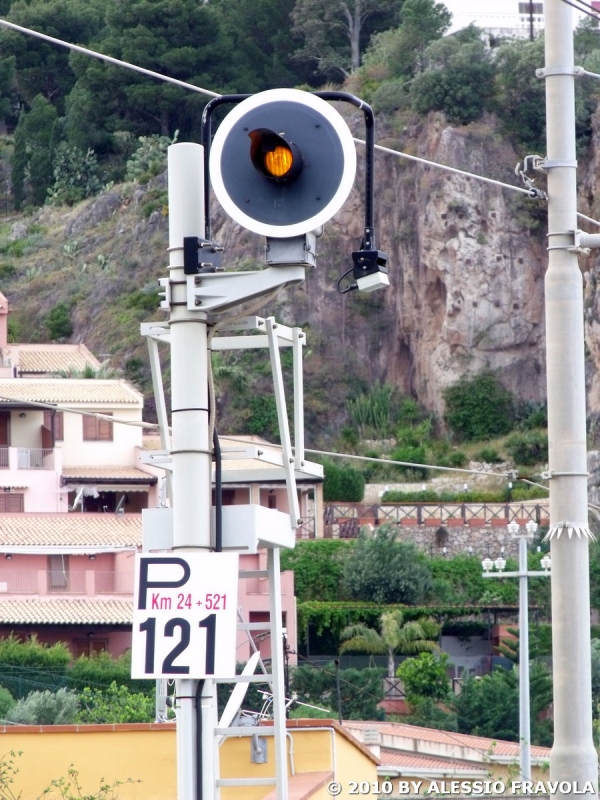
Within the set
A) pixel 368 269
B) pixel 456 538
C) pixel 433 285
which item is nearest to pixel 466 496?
pixel 456 538

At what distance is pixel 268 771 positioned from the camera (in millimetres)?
11930

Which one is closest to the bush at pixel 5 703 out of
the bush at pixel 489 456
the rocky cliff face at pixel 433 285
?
the bush at pixel 489 456

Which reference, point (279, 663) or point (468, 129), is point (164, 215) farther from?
point (279, 663)

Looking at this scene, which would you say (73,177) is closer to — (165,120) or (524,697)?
(165,120)

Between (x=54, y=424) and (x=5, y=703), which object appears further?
(x=54, y=424)

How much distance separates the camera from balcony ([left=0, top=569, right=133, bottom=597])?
42925 mm

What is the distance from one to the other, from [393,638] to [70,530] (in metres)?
8.34

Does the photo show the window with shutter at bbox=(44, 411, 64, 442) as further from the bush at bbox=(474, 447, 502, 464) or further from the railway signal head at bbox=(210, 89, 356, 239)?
the railway signal head at bbox=(210, 89, 356, 239)

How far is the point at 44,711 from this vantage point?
26516 mm

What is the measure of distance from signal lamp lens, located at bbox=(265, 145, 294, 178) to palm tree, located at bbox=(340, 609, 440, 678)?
3712cm

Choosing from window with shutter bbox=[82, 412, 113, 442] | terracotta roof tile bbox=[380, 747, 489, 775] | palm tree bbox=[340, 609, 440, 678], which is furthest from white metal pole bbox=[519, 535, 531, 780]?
window with shutter bbox=[82, 412, 113, 442]

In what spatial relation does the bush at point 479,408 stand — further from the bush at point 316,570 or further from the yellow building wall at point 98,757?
the yellow building wall at point 98,757

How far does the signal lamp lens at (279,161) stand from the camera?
7223 mm

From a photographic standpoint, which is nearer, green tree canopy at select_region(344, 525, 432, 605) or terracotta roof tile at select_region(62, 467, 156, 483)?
green tree canopy at select_region(344, 525, 432, 605)
